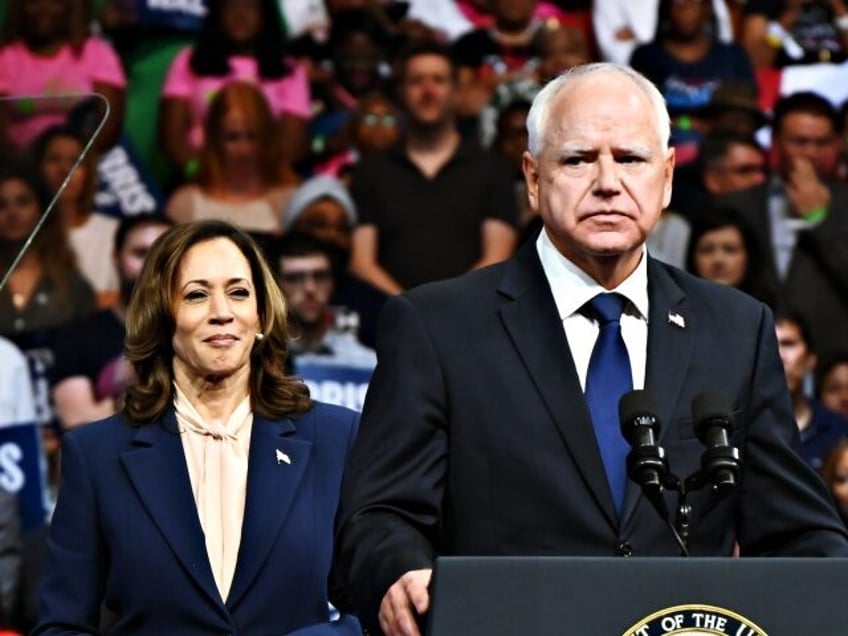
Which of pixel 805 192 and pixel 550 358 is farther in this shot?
pixel 805 192

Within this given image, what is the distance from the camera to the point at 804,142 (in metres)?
7.23

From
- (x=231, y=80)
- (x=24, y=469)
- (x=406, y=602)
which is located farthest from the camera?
(x=231, y=80)

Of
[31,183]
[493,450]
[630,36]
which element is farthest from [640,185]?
[630,36]

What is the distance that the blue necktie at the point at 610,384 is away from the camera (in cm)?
246

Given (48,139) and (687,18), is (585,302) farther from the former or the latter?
(687,18)

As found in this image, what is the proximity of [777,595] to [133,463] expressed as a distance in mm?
1549

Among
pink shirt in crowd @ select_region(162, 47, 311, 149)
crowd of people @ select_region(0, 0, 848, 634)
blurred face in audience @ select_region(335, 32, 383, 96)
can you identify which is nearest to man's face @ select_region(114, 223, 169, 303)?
crowd of people @ select_region(0, 0, 848, 634)

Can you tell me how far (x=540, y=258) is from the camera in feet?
8.60

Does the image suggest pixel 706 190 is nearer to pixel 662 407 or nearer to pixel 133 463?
pixel 133 463

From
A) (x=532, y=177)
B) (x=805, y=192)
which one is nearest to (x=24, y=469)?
(x=805, y=192)

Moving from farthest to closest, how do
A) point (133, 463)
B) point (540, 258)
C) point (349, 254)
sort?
point (349, 254), point (133, 463), point (540, 258)

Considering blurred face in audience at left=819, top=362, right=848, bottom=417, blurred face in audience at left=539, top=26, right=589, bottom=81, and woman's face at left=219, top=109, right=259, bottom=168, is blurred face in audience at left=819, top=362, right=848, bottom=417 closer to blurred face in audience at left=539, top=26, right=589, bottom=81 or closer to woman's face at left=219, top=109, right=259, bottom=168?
blurred face in audience at left=539, top=26, right=589, bottom=81

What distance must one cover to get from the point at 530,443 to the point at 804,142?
4.99 meters

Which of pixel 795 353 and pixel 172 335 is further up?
pixel 172 335
